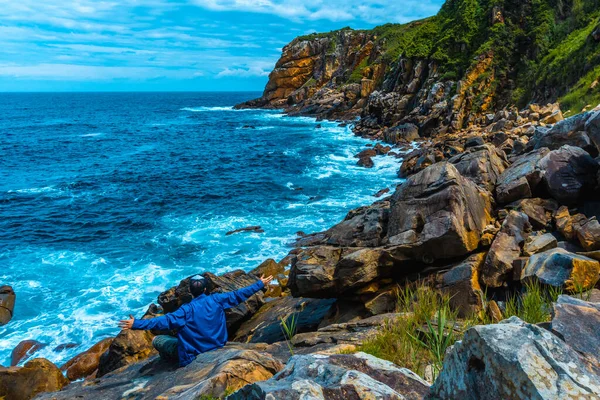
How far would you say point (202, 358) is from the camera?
26.6ft

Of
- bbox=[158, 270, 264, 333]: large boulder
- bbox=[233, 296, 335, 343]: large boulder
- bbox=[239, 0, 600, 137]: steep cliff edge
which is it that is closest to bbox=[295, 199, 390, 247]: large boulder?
bbox=[233, 296, 335, 343]: large boulder

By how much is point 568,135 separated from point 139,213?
2859 cm

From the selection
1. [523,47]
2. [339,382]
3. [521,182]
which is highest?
[523,47]

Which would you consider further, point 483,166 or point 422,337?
point 483,166

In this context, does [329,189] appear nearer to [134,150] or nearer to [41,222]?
[41,222]

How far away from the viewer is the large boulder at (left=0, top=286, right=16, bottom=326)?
19.5 meters

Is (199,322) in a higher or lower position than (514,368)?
lower

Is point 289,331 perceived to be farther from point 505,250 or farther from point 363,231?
point 363,231

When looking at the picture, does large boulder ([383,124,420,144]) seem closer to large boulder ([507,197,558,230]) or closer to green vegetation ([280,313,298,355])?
large boulder ([507,197,558,230])

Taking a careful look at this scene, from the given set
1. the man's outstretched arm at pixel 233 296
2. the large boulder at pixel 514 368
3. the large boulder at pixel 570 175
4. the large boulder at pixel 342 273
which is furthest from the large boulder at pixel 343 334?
the large boulder at pixel 570 175

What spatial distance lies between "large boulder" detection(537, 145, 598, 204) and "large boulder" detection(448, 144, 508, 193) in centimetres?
220

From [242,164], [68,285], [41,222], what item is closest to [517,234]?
[68,285]

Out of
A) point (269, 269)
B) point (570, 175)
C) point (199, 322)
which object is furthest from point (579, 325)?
point (269, 269)

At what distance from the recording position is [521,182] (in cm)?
1437
